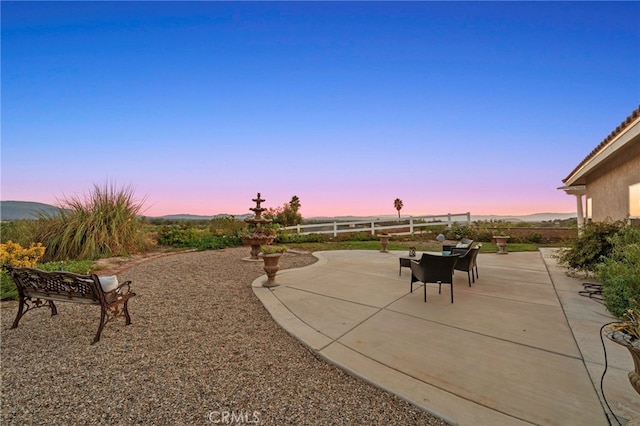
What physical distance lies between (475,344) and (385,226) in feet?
41.5

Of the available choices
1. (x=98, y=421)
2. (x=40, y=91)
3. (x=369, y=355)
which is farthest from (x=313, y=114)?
(x=98, y=421)

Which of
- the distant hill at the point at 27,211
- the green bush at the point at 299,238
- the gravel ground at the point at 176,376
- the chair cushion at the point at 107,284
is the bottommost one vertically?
the gravel ground at the point at 176,376

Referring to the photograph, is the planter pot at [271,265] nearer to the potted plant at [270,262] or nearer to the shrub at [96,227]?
the potted plant at [270,262]

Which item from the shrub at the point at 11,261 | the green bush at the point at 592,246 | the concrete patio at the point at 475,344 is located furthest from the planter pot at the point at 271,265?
the green bush at the point at 592,246

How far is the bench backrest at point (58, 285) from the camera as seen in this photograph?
9.55 feet

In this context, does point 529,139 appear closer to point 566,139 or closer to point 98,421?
point 566,139

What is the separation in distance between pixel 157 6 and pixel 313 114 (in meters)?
5.61

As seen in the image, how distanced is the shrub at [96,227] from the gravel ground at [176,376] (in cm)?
412

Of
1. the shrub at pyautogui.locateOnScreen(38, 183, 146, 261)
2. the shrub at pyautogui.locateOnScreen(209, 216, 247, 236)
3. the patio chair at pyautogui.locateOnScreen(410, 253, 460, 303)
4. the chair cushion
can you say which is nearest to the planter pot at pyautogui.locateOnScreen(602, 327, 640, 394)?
the patio chair at pyautogui.locateOnScreen(410, 253, 460, 303)

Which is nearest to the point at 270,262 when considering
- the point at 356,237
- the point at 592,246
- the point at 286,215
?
the point at 592,246

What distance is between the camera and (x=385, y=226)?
15.1 meters

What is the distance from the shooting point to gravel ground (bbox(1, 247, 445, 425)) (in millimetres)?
1745

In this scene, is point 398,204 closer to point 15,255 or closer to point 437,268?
point 437,268

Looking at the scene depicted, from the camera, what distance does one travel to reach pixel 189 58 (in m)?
8.09
